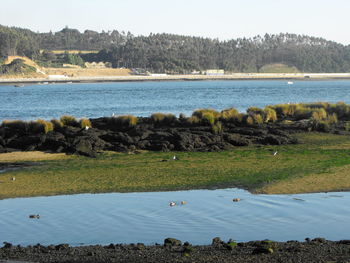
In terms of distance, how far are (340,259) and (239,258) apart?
5.18ft

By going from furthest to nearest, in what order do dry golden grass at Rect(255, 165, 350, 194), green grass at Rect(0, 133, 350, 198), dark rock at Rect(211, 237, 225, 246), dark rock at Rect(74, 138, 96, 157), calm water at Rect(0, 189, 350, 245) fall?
1. dark rock at Rect(74, 138, 96, 157)
2. green grass at Rect(0, 133, 350, 198)
3. dry golden grass at Rect(255, 165, 350, 194)
4. calm water at Rect(0, 189, 350, 245)
5. dark rock at Rect(211, 237, 225, 246)

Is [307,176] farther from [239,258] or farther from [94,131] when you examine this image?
[94,131]

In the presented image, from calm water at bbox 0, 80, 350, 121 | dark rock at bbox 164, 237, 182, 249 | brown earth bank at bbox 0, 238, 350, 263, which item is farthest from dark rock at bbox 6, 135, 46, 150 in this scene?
calm water at bbox 0, 80, 350, 121

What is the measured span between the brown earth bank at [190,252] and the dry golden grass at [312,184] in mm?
5914

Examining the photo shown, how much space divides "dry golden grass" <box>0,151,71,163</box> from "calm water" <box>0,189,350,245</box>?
7571mm

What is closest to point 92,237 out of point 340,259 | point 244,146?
point 340,259

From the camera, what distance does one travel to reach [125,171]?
2188 cm

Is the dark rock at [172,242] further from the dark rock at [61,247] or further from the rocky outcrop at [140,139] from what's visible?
the rocky outcrop at [140,139]

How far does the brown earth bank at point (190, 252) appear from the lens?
36.2 ft

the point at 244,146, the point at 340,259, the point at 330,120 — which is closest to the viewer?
the point at 340,259

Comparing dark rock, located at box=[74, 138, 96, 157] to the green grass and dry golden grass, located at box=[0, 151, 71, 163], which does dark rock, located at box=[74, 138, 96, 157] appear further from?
dry golden grass, located at box=[0, 151, 71, 163]

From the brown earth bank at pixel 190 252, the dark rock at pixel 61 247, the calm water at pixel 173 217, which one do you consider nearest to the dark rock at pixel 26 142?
the calm water at pixel 173 217

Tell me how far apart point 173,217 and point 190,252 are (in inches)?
144

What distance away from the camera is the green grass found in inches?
759
